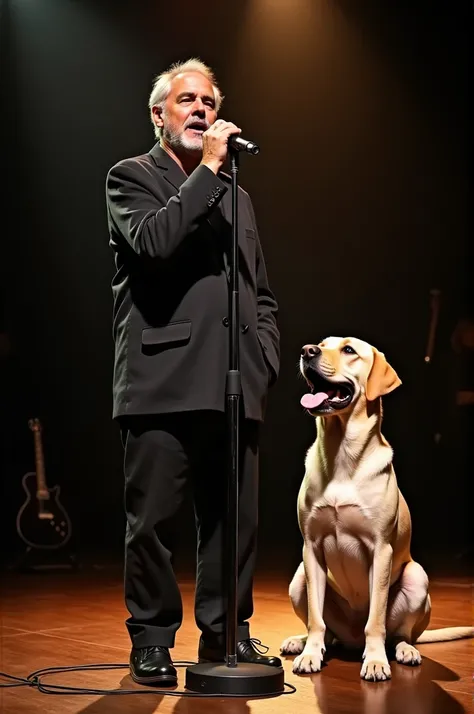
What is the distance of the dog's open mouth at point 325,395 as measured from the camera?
108 inches

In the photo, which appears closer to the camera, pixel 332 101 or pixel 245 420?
pixel 245 420

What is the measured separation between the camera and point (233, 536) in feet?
7.62

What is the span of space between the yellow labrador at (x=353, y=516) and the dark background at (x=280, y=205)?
257cm

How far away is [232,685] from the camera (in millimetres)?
2330

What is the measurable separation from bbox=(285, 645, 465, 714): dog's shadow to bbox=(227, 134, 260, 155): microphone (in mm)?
1276

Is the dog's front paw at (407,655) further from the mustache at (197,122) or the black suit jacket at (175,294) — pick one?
the mustache at (197,122)

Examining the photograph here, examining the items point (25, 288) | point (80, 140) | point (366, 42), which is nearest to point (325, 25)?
point (366, 42)

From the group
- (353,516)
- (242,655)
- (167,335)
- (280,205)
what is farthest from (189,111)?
(280,205)

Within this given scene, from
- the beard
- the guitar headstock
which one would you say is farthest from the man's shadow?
the guitar headstock

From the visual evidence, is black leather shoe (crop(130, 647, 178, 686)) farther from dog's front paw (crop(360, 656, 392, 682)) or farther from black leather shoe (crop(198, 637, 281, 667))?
dog's front paw (crop(360, 656, 392, 682))

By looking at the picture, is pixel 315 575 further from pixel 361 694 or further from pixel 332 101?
pixel 332 101

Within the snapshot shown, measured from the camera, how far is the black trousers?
2.51m

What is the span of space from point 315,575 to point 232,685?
20.3 inches

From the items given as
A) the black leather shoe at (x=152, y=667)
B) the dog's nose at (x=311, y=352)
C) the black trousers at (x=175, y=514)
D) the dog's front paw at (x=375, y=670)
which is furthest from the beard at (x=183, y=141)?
the dog's front paw at (x=375, y=670)
